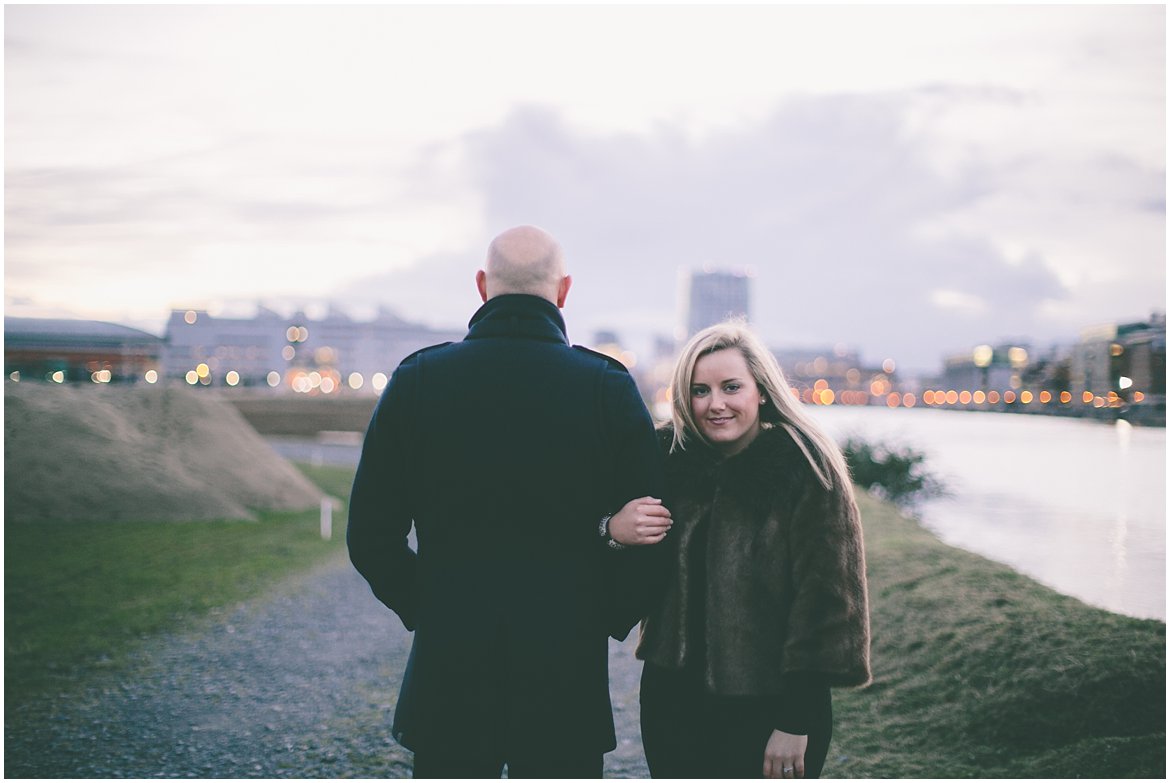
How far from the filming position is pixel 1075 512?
21031 millimetres

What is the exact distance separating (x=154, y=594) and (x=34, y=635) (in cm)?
187

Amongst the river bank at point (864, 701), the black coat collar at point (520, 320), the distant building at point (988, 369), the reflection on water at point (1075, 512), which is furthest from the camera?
the distant building at point (988, 369)

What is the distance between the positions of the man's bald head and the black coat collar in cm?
3

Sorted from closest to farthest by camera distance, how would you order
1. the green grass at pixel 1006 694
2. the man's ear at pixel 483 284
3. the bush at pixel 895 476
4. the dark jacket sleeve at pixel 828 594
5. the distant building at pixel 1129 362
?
the dark jacket sleeve at pixel 828 594, the man's ear at pixel 483 284, the green grass at pixel 1006 694, the distant building at pixel 1129 362, the bush at pixel 895 476

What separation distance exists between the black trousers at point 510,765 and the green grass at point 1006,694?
11.0 ft

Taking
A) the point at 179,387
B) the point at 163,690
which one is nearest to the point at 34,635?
the point at 163,690

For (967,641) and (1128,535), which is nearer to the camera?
(967,641)

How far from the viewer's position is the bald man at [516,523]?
7.83 feet

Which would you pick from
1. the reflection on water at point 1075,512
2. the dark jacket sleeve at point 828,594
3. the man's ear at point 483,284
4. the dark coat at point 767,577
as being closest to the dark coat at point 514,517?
the man's ear at point 483,284

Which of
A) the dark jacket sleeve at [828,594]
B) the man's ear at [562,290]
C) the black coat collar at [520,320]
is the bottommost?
the dark jacket sleeve at [828,594]

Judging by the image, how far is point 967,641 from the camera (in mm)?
6266

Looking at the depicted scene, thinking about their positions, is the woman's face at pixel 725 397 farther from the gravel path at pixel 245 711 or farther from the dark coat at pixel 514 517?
the gravel path at pixel 245 711

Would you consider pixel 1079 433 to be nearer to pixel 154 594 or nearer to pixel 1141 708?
pixel 1141 708

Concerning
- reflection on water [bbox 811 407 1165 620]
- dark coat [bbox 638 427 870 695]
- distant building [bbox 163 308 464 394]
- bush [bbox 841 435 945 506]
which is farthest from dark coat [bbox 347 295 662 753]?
distant building [bbox 163 308 464 394]
